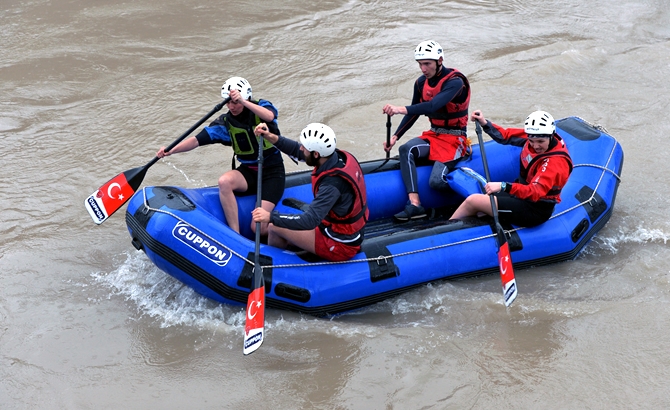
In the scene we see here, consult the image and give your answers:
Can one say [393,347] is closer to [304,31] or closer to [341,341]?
[341,341]

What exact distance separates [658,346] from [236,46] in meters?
6.92

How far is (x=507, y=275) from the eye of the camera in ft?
15.6

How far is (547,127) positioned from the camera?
4.76 meters

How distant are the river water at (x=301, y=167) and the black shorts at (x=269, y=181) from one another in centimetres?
87

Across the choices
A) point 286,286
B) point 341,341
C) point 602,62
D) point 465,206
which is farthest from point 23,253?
point 602,62

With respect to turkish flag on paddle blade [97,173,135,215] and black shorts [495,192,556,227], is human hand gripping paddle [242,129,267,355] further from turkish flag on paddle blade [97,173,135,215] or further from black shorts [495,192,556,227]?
black shorts [495,192,556,227]

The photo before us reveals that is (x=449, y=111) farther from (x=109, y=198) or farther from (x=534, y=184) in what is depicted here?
(x=109, y=198)

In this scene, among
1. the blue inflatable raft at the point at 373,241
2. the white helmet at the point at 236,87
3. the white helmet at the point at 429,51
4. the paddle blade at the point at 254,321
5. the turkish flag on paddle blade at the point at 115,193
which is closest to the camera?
the paddle blade at the point at 254,321

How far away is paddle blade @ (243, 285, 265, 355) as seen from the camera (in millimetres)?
4129

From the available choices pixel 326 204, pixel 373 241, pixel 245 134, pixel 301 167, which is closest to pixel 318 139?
pixel 326 204

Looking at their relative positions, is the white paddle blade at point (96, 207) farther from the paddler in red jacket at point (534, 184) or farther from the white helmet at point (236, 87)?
the paddler in red jacket at point (534, 184)

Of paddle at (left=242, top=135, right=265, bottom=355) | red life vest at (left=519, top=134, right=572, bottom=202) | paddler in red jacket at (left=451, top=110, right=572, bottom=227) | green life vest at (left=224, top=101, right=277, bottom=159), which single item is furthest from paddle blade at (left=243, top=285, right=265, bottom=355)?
red life vest at (left=519, top=134, right=572, bottom=202)

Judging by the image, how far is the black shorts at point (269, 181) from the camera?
16.7ft

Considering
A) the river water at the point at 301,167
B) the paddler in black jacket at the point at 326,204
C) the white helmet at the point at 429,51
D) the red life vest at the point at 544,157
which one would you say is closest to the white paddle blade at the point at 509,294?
the river water at the point at 301,167
